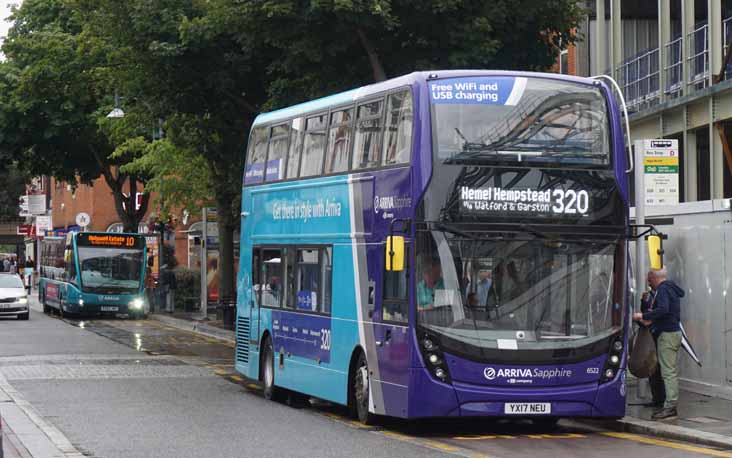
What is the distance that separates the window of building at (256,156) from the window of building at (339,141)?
3061mm

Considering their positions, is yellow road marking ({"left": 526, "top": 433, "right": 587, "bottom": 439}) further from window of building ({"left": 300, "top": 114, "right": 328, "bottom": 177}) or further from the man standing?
window of building ({"left": 300, "top": 114, "right": 328, "bottom": 177})

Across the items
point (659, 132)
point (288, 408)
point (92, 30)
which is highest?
point (92, 30)

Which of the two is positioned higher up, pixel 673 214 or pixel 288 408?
pixel 673 214

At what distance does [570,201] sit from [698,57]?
463 inches

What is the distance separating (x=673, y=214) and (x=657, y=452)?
599 cm

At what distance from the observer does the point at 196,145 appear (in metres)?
32.8

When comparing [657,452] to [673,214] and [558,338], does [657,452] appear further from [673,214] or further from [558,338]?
[673,214]

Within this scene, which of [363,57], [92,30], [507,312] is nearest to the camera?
[507,312]

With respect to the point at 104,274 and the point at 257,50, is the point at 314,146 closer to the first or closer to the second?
the point at 257,50

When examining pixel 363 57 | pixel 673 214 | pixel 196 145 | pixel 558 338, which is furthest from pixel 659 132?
pixel 558 338

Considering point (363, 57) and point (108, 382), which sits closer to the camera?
point (108, 382)

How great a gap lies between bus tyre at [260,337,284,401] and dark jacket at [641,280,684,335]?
18.7 feet

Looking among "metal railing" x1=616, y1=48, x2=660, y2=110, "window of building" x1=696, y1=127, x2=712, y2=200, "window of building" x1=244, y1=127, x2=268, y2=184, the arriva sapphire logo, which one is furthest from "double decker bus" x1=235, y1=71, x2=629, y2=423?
"metal railing" x1=616, y1=48, x2=660, y2=110

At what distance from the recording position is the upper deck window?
14.7 metres
